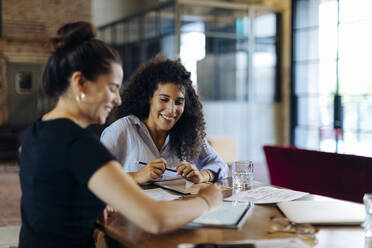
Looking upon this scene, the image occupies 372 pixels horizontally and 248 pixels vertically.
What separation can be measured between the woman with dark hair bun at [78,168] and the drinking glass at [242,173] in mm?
622

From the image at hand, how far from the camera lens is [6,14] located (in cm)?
838

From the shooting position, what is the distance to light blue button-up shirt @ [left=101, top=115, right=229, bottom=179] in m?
2.21

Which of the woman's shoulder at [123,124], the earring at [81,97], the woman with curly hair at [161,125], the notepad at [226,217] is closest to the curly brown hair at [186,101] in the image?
the woman with curly hair at [161,125]

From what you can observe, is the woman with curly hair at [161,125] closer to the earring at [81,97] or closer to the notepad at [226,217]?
the notepad at [226,217]

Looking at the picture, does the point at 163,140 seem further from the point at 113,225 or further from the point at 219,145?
the point at 219,145

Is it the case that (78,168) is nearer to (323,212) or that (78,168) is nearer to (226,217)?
(226,217)

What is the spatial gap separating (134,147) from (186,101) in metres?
0.45

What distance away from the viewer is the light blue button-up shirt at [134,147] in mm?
2205

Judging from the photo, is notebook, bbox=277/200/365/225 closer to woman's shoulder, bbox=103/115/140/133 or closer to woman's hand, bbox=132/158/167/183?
woman's hand, bbox=132/158/167/183

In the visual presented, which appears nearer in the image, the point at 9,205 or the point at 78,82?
the point at 78,82

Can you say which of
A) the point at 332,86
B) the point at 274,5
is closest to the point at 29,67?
the point at 274,5

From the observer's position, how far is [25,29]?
8523mm

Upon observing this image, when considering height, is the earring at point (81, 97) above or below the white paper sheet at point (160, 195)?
above

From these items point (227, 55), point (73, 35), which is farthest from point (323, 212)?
point (227, 55)
